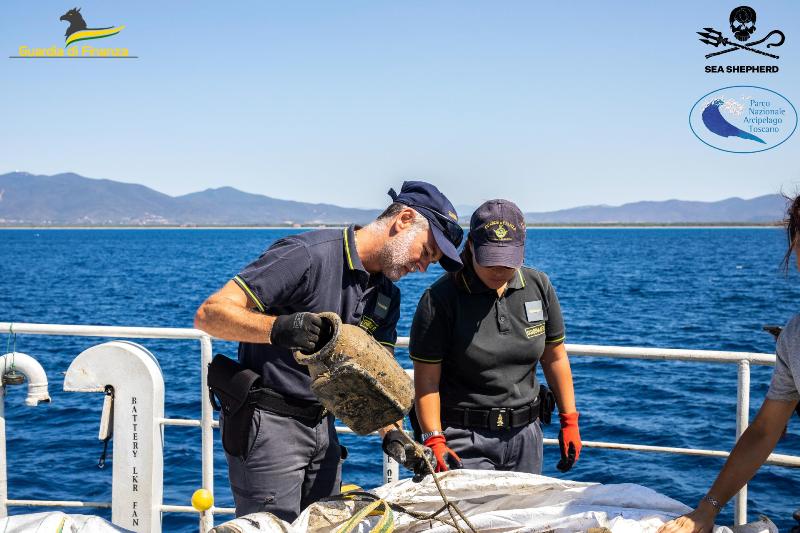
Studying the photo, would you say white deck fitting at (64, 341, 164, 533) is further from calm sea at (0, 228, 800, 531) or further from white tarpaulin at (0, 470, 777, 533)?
calm sea at (0, 228, 800, 531)

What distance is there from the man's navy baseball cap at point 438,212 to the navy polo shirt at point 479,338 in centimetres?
27

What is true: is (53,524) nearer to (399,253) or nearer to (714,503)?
(399,253)

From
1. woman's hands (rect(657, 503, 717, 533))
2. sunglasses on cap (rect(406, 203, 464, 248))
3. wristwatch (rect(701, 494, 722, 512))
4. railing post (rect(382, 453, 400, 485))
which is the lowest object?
railing post (rect(382, 453, 400, 485))

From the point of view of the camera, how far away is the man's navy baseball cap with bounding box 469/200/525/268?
3.11 meters

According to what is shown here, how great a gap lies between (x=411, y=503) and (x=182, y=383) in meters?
16.1

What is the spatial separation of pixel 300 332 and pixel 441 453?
1.04 metres

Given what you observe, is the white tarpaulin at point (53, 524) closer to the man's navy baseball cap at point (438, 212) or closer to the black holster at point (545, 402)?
the man's navy baseball cap at point (438, 212)

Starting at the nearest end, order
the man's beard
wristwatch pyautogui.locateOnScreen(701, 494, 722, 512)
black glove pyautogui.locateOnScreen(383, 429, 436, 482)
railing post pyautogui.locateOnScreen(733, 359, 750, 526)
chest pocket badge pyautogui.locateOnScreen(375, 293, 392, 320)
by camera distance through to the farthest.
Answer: wristwatch pyautogui.locateOnScreen(701, 494, 722, 512), black glove pyautogui.locateOnScreen(383, 429, 436, 482), the man's beard, chest pocket badge pyautogui.locateOnScreen(375, 293, 392, 320), railing post pyautogui.locateOnScreen(733, 359, 750, 526)

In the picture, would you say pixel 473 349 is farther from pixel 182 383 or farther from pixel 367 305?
pixel 182 383

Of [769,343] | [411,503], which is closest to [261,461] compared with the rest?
[411,503]

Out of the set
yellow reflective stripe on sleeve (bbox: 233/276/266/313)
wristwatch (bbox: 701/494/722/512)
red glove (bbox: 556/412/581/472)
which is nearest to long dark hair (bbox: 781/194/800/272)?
wristwatch (bbox: 701/494/722/512)

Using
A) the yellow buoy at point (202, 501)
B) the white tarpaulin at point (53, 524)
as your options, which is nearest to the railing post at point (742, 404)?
the yellow buoy at point (202, 501)

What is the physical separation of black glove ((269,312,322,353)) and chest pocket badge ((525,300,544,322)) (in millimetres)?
1207

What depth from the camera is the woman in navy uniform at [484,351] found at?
3.18 metres
